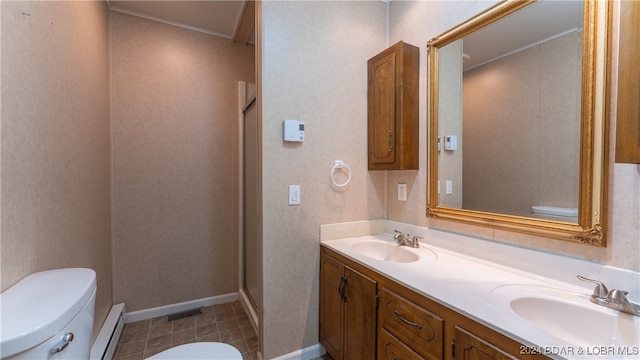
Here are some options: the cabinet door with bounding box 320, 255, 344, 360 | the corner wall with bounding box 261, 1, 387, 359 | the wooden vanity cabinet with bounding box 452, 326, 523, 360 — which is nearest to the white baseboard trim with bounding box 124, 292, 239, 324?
the corner wall with bounding box 261, 1, 387, 359

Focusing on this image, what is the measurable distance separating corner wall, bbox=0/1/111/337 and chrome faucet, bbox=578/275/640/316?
6.72ft

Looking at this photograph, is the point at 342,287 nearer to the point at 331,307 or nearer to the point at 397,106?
the point at 331,307

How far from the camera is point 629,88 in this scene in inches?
32.6

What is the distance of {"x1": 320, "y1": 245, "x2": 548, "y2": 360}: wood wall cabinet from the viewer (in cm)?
83

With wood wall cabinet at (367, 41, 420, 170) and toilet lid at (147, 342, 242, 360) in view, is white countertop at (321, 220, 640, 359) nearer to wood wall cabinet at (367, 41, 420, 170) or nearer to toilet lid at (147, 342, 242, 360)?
wood wall cabinet at (367, 41, 420, 170)

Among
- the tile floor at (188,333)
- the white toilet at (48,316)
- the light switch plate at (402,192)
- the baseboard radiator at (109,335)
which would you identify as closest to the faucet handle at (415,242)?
the light switch plate at (402,192)

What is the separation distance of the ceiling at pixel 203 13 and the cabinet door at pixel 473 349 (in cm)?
252

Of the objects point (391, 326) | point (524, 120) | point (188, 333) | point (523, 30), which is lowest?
point (188, 333)

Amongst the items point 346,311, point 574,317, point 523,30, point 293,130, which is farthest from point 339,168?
point 574,317

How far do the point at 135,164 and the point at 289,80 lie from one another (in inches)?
62.8

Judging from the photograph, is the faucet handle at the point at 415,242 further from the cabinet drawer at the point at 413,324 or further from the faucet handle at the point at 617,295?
the faucet handle at the point at 617,295

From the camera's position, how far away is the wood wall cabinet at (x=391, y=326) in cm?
83

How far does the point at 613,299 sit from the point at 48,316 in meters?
1.78

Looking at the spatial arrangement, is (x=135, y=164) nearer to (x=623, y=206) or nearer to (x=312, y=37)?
(x=312, y=37)
